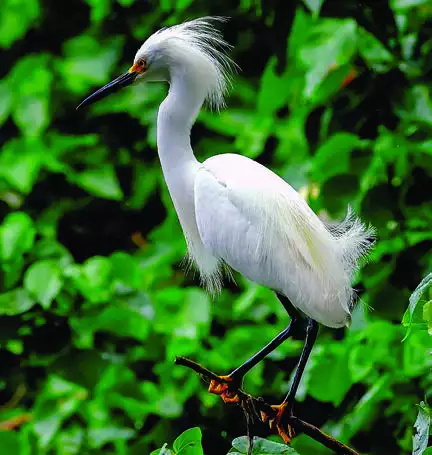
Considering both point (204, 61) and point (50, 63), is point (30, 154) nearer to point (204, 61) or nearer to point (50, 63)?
point (50, 63)

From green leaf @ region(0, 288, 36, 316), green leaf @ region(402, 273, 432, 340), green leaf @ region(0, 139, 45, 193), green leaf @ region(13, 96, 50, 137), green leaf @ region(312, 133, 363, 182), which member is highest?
green leaf @ region(402, 273, 432, 340)

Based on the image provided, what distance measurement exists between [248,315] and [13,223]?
0.73 metres

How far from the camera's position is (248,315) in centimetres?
284

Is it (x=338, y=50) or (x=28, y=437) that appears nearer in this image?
(x=338, y=50)

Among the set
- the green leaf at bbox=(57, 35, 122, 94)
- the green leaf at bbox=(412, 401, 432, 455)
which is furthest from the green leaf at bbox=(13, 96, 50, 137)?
the green leaf at bbox=(412, 401, 432, 455)

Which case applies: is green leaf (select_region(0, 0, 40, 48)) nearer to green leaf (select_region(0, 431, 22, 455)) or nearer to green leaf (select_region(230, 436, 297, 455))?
green leaf (select_region(0, 431, 22, 455))

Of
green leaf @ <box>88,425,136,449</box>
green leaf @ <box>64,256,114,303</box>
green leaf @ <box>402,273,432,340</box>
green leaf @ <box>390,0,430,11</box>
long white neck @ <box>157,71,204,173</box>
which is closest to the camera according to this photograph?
green leaf @ <box>402,273,432,340</box>

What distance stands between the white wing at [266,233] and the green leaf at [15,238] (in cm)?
84

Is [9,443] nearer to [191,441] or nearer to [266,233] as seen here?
[266,233]

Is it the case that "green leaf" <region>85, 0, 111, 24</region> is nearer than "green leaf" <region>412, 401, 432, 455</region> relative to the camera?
No

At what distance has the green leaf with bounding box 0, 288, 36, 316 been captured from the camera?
228cm

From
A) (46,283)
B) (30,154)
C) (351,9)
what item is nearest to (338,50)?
(351,9)

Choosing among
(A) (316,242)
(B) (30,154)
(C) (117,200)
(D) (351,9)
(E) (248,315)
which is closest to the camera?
(A) (316,242)

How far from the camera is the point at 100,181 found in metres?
3.16
